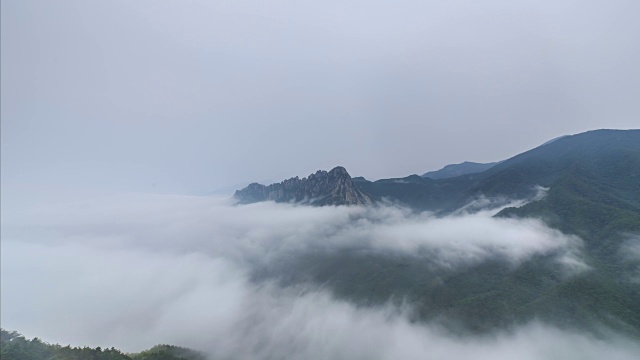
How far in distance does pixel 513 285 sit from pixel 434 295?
4239 centimetres

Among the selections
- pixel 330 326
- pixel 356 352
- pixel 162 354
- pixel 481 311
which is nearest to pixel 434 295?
pixel 481 311

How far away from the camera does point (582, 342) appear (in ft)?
381

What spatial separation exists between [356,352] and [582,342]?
10754 centimetres

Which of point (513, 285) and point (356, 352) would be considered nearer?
point (513, 285)

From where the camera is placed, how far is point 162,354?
3848 inches

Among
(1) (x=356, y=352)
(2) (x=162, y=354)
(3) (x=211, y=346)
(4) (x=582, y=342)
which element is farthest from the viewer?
(3) (x=211, y=346)

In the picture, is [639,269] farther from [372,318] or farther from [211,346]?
[211,346]

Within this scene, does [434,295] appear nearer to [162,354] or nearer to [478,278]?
[478,278]

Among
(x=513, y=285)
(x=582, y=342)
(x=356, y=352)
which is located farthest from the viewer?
(x=356, y=352)

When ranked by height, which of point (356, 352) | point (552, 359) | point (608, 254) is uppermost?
point (608, 254)

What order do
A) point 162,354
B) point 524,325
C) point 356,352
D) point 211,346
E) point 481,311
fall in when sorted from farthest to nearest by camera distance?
point 211,346 → point 356,352 → point 481,311 → point 524,325 → point 162,354

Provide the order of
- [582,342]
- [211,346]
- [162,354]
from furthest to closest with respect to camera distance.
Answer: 1. [211,346]
2. [582,342]
3. [162,354]

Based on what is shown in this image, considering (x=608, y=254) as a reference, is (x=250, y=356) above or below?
below

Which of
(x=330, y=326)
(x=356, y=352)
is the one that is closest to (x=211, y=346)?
(x=330, y=326)
